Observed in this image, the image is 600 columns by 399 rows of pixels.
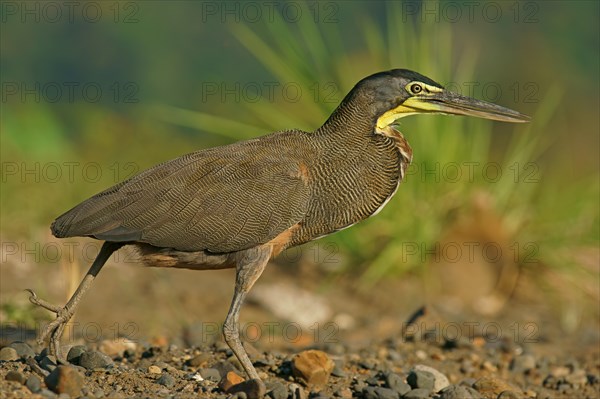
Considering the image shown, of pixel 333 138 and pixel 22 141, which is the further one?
pixel 22 141

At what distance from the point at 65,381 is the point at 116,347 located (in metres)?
1.88

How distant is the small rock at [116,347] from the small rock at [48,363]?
0.82 m

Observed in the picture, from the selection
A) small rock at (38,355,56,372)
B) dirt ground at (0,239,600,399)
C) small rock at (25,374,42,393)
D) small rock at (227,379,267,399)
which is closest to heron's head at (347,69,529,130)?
dirt ground at (0,239,600,399)

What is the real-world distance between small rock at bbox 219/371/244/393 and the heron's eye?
2186 millimetres

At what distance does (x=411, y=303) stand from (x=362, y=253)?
2.46ft

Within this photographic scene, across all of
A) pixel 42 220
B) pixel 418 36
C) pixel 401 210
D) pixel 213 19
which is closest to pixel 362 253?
pixel 401 210

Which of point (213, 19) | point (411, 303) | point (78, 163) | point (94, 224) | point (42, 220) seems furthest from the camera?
point (213, 19)

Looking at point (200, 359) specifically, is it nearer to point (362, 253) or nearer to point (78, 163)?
point (362, 253)

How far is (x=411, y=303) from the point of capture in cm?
1010

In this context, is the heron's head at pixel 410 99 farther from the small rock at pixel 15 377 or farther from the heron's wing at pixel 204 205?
the small rock at pixel 15 377


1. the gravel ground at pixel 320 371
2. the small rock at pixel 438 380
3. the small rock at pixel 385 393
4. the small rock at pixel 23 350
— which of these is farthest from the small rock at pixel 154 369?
the small rock at pixel 438 380

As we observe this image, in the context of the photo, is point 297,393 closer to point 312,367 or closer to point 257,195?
point 312,367

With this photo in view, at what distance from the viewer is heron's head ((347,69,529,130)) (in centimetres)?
659

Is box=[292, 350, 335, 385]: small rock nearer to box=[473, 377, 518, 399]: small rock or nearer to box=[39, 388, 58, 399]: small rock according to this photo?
box=[473, 377, 518, 399]: small rock
